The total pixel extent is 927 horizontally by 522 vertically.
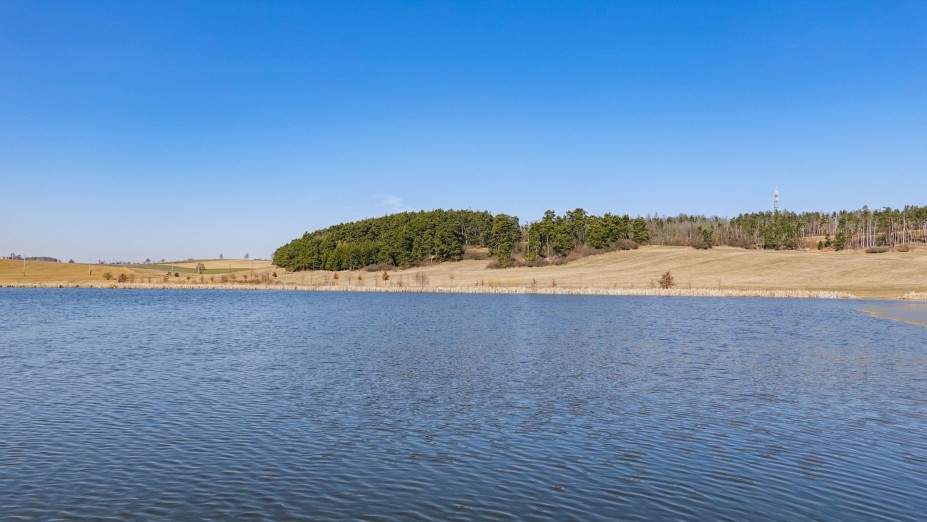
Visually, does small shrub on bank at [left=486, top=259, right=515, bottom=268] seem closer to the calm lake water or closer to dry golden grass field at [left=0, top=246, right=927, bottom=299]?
dry golden grass field at [left=0, top=246, right=927, bottom=299]

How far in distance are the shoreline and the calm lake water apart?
190ft

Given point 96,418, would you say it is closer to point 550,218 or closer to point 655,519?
point 655,519

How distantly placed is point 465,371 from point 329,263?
168778mm

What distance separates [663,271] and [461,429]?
406 ft

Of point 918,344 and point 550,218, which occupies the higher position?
point 550,218

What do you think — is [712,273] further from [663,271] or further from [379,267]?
[379,267]

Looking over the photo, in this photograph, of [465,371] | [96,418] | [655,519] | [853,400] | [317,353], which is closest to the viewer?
[655,519]

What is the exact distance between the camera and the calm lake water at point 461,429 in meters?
13.6

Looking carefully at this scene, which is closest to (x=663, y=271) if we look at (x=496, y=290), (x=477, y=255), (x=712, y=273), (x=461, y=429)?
(x=712, y=273)

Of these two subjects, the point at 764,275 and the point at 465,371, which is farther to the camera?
the point at 764,275

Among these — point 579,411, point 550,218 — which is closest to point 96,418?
point 579,411

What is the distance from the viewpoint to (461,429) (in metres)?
19.4

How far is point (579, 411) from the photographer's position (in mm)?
22000

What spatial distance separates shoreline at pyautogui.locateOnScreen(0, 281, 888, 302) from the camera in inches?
3760
